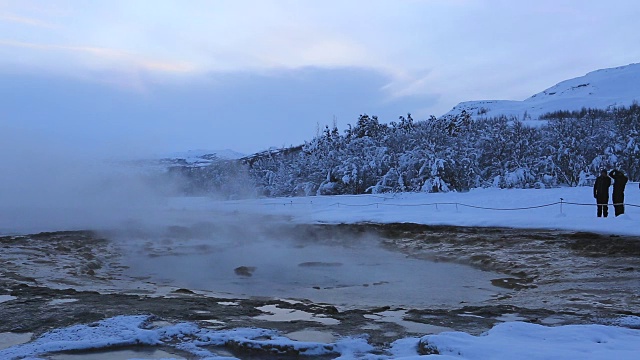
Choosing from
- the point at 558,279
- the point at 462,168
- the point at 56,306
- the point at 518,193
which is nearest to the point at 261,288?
the point at 56,306

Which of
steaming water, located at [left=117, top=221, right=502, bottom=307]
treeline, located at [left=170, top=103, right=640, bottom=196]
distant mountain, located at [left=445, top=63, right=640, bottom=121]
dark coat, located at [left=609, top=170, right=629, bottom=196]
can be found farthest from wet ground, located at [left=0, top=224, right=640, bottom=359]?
distant mountain, located at [left=445, top=63, right=640, bottom=121]

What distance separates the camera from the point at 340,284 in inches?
369

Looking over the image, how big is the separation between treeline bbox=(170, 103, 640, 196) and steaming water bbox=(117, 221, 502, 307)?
22.3m

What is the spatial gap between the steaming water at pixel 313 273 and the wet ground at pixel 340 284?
5 cm

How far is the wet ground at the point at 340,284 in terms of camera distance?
5.82 meters

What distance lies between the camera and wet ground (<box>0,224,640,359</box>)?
19.1 ft

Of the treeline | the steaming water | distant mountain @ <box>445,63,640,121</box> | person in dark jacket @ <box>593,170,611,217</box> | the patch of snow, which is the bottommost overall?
the steaming water

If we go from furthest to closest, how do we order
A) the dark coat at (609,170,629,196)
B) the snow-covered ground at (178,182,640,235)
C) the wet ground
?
the dark coat at (609,170,629,196)
the snow-covered ground at (178,182,640,235)
the wet ground

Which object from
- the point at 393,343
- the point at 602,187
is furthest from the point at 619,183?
the point at 393,343

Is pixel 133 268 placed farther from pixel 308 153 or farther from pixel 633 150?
pixel 308 153

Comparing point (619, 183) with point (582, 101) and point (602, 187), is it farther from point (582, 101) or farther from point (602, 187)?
point (582, 101)

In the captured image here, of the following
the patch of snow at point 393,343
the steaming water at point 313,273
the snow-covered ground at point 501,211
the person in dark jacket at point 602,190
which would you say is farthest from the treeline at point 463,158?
the patch of snow at point 393,343

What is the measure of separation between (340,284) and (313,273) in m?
1.33

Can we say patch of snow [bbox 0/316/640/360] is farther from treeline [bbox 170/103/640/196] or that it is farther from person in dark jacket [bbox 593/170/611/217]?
treeline [bbox 170/103/640/196]
